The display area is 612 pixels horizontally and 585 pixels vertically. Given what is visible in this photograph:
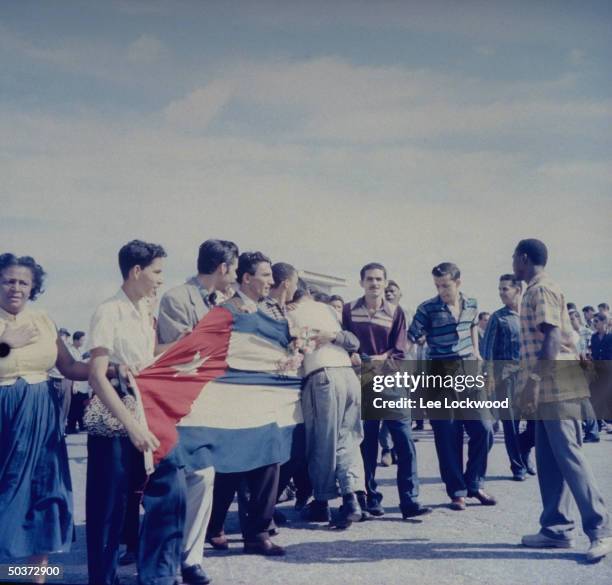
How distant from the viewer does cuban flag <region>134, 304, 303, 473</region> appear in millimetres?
3994

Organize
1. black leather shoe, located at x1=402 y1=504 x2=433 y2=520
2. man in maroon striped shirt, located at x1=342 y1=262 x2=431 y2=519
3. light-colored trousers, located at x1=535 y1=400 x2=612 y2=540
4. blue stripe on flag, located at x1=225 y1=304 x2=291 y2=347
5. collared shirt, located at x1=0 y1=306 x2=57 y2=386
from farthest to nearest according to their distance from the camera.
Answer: man in maroon striped shirt, located at x1=342 y1=262 x2=431 y2=519
black leather shoe, located at x1=402 y1=504 x2=433 y2=520
blue stripe on flag, located at x1=225 y1=304 x2=291 y2=347
light-colored trousers, located at x1=535 y1=400 x2=612 y2=540
collared shirt, located at x1=0 y1=306 x2=57 y2=386

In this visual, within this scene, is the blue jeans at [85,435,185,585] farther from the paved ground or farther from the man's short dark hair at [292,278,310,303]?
the man's short dark hair at [292,278,310,303]

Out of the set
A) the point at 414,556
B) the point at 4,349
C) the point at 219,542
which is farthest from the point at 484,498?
the point at 4,349

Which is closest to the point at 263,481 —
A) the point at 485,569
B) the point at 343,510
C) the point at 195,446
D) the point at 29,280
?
the point at 195,446

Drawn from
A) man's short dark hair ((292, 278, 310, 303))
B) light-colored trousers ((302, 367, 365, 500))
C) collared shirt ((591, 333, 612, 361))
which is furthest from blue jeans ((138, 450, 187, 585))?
collared shirt ((591, 333, 612, 361))

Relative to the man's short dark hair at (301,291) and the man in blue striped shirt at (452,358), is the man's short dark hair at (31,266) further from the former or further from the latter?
the man in blue striped shirt at (452,358)

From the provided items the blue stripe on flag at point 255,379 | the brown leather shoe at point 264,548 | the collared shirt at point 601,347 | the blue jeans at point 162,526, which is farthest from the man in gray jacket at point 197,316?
the collared shirt at point 601,347

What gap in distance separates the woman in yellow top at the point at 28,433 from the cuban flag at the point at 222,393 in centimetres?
46

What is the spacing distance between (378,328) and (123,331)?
2.39m

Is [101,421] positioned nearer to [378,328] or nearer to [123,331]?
[123,331]

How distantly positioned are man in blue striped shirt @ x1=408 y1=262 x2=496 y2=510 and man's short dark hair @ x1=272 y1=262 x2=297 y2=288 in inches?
49.8

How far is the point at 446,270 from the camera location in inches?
230

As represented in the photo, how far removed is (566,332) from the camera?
455cm

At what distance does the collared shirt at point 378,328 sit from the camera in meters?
5.70
